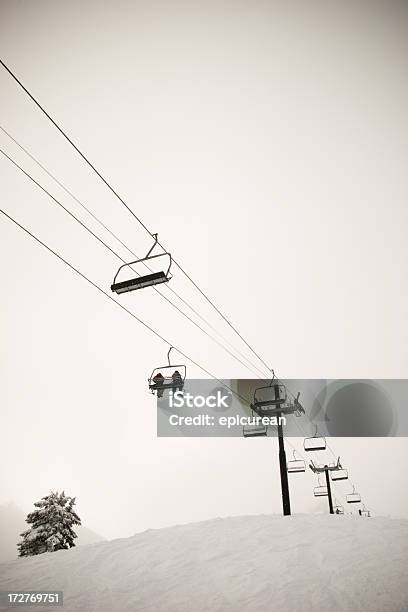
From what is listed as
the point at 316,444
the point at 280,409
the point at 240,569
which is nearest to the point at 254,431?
the point at 280,409

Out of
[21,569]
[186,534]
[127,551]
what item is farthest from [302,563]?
[21,569]

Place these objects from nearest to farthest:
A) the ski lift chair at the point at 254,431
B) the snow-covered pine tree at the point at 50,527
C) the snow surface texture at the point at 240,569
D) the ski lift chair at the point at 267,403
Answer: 1. the snow surface texture at the point at 240,569
2. the ski lift chair at the point at 267,403
3. the ski lift chair at the point at 254,431
4. the snow-covered pine tree at the point at 50,527

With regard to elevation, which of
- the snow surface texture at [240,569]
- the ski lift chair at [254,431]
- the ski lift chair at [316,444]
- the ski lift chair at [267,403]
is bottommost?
the snow surface texture at [240,569]

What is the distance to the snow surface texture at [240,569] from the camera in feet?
30.6

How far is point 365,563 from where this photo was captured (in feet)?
35.7

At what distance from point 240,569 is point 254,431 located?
28.6 ft

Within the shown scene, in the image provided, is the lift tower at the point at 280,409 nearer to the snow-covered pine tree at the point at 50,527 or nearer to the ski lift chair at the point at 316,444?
the ski lift chair at the point at 316,444

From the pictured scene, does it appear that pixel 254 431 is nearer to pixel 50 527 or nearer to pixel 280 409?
pixel 280 409

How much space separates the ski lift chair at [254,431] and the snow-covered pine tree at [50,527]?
2242 cm

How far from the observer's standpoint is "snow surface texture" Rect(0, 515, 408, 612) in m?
9.31

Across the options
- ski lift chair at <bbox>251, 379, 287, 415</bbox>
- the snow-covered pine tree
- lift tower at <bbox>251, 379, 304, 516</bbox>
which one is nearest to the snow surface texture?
lift tower at <bbox>251, 379, 304, 516</bbox>

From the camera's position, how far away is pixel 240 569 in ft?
38.3

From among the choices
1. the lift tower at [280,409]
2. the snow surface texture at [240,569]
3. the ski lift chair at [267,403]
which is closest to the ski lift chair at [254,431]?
the lift tower at [280,409]

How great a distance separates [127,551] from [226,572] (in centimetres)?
532
